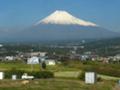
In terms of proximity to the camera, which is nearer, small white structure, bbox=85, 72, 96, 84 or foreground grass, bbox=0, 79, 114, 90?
foreground grass, bbox=0, 79, 114, 90

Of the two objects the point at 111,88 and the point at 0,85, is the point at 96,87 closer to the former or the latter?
the point at 111,88

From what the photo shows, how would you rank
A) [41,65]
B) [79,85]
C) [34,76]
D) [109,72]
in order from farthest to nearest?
[41,65] < [109,72] < [34,76] < [79,85]

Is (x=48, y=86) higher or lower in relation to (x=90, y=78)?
lower

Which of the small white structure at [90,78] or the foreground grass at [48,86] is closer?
the foreground grass at [48,86]

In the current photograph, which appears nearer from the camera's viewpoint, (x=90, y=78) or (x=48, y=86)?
(x=48, y=86)

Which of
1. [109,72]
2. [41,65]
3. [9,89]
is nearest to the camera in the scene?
[9,89]

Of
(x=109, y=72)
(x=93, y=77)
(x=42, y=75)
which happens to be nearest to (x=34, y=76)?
(x=42, y=75)

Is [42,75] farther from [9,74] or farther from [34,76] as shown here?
[9,74]

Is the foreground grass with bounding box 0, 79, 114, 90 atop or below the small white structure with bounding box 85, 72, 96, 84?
Result: below

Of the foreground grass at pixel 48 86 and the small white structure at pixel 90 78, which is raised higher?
the small white structure at pixel 90 78

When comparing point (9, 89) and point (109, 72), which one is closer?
point (9, 89)
